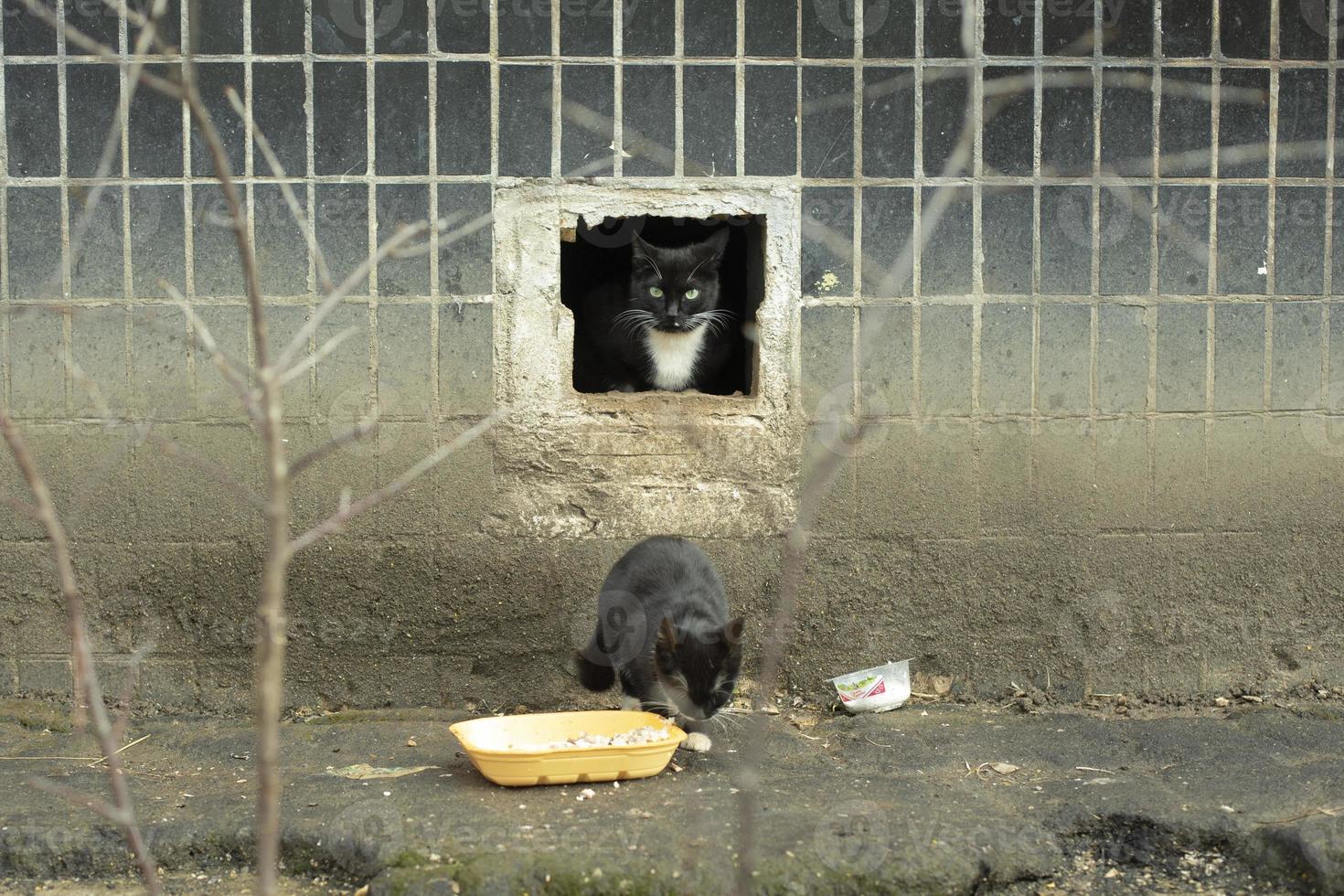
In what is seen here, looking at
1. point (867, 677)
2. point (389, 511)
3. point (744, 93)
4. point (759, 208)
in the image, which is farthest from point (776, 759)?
point (744, 93)

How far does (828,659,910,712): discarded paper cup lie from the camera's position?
4004 millimetres

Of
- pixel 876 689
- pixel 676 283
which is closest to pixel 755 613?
pixel 876 689

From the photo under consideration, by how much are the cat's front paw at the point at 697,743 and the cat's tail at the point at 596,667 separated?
0.40m

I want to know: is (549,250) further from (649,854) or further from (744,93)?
(649,854)

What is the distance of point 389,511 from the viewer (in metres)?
3.96

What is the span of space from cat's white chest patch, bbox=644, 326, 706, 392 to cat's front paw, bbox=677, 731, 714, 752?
1.33m

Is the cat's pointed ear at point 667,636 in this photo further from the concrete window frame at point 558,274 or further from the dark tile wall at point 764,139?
the dark tile wall at point 764,139

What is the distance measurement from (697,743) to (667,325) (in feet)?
5.12

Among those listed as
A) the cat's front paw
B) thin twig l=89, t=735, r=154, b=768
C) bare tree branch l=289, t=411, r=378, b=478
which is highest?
bare tree branch l=289, t=411, r=378, b=478

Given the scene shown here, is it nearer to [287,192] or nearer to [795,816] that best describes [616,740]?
[795,816]

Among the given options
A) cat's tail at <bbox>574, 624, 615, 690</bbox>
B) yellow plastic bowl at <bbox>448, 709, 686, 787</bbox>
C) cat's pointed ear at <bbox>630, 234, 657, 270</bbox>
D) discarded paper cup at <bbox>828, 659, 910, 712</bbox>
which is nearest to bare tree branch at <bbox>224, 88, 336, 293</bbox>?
cat's pointed ear at <bbox>630, 234, 657, 270</bbox>

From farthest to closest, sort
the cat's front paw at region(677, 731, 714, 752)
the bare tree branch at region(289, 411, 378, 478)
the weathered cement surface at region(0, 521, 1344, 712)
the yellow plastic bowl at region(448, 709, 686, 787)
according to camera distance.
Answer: the weathered cement surface at region(0, 521, 1344, 712) < the cat's front paw at region(677, 731, 714, 752) < the yellow plastic bowl at region(448, 709, 686, 787) < the bare tree branch at region(289, 411, 378, 478)

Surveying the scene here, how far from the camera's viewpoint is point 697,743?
3.61 metres

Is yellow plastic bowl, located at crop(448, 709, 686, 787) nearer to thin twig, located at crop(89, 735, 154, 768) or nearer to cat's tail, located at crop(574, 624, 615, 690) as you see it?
cat's tail, located at crop(574, 624, 615, 690)
